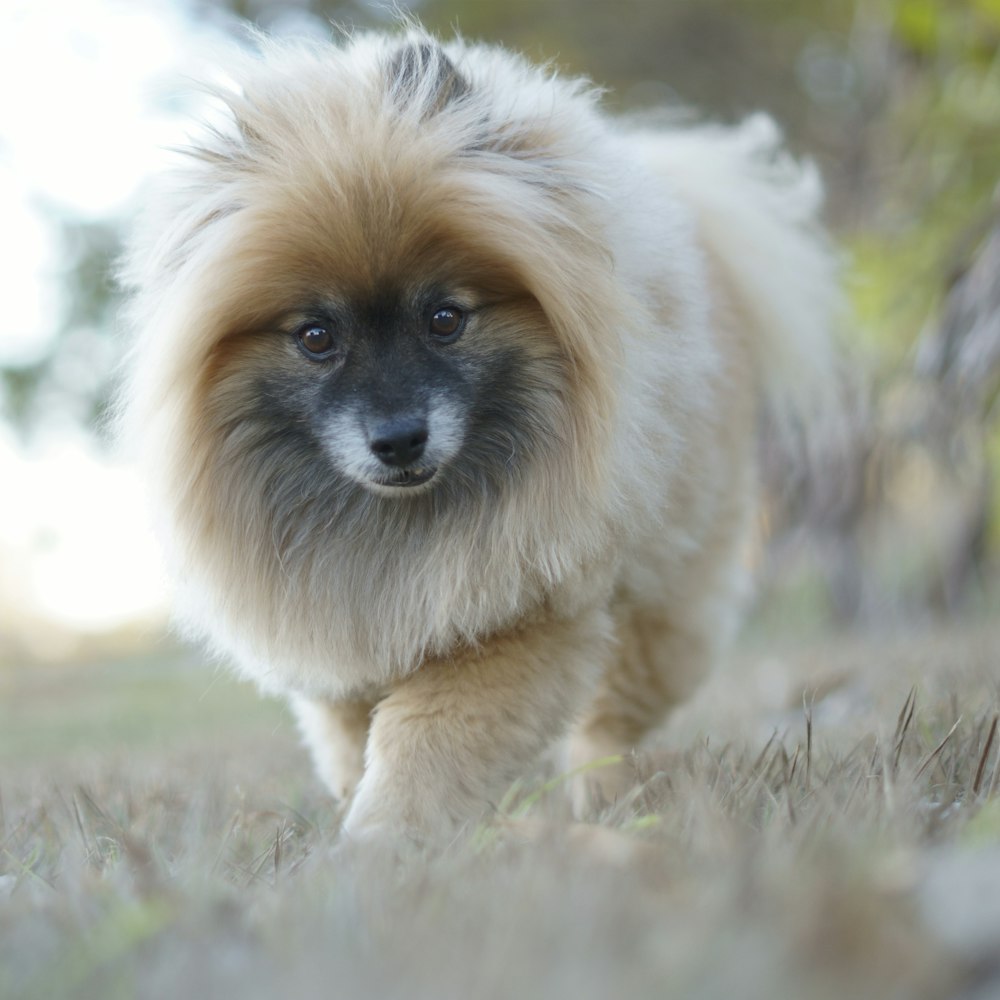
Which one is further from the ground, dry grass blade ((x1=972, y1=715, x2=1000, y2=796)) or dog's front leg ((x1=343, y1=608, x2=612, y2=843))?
dry grass blade ((x1=972, y1=715, x2=1000, y2=796))

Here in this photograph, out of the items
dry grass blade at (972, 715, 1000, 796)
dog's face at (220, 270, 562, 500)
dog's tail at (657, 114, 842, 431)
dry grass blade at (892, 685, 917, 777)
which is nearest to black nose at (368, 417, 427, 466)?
dog's face at (220, 270, 562, 500)

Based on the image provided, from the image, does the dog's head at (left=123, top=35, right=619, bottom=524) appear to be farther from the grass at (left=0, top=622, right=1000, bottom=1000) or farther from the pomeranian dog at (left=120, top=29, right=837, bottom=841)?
the grass at (left=0, top=622, right=1000, bottom=1000)

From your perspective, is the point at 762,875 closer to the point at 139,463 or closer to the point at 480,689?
the point at 480,689

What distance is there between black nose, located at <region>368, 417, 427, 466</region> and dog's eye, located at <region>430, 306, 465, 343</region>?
10.6 inches

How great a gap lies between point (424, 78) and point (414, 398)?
0.82 m

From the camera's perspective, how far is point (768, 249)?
165 inches

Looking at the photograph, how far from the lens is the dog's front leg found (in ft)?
8.39

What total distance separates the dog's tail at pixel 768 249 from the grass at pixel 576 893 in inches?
67.0

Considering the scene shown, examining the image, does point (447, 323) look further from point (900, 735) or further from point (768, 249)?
point (768, 249)

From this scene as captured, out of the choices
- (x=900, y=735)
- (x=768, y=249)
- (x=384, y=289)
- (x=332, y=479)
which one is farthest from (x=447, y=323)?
(x=768, y=249)

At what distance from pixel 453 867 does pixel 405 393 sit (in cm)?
138

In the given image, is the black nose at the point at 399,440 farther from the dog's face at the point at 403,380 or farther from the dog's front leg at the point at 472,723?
the dog's front leg at the point at 472,723

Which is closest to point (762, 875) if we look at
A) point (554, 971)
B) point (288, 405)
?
point (554, 971)

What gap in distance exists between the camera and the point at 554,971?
1.21 metres
